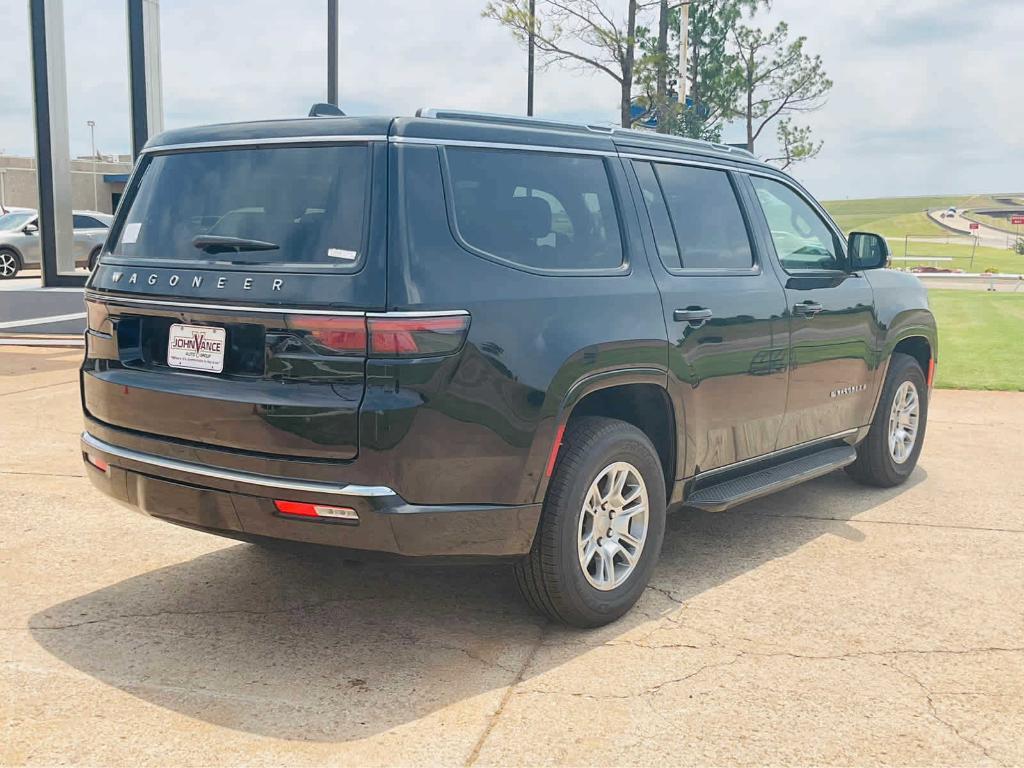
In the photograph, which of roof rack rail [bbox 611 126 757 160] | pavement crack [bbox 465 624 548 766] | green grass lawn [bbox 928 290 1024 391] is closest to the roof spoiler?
roof rack rail [bbox 611 126 757 160]

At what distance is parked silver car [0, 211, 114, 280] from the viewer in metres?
23.6

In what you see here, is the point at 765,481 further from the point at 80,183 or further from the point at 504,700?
the point at 80,183

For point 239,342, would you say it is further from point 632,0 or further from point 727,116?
point 727,116

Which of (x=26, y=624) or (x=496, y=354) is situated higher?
(x=496, y=354)

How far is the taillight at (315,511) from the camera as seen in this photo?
3561mm

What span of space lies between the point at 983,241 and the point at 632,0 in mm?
87140

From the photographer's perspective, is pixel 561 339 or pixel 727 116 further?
pixel 727 116

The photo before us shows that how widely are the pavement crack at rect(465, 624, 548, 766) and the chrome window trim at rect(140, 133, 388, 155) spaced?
6.29ft

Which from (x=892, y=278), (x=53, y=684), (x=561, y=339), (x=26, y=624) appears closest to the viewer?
(x=53, y=684)

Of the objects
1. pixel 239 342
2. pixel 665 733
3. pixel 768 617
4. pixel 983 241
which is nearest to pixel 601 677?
pixel 665 733

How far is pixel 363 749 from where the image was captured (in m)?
3.25

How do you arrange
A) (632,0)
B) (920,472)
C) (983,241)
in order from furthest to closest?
(983,241)
(632,0)
(920,472)

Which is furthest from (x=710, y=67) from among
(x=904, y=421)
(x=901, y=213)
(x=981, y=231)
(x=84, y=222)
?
(x=901, y=213)

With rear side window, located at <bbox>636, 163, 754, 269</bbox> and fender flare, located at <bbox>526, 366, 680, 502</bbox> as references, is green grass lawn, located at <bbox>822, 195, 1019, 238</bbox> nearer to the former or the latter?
rear side window, located at <bbox>636, 163, 754, 269</bbox>
